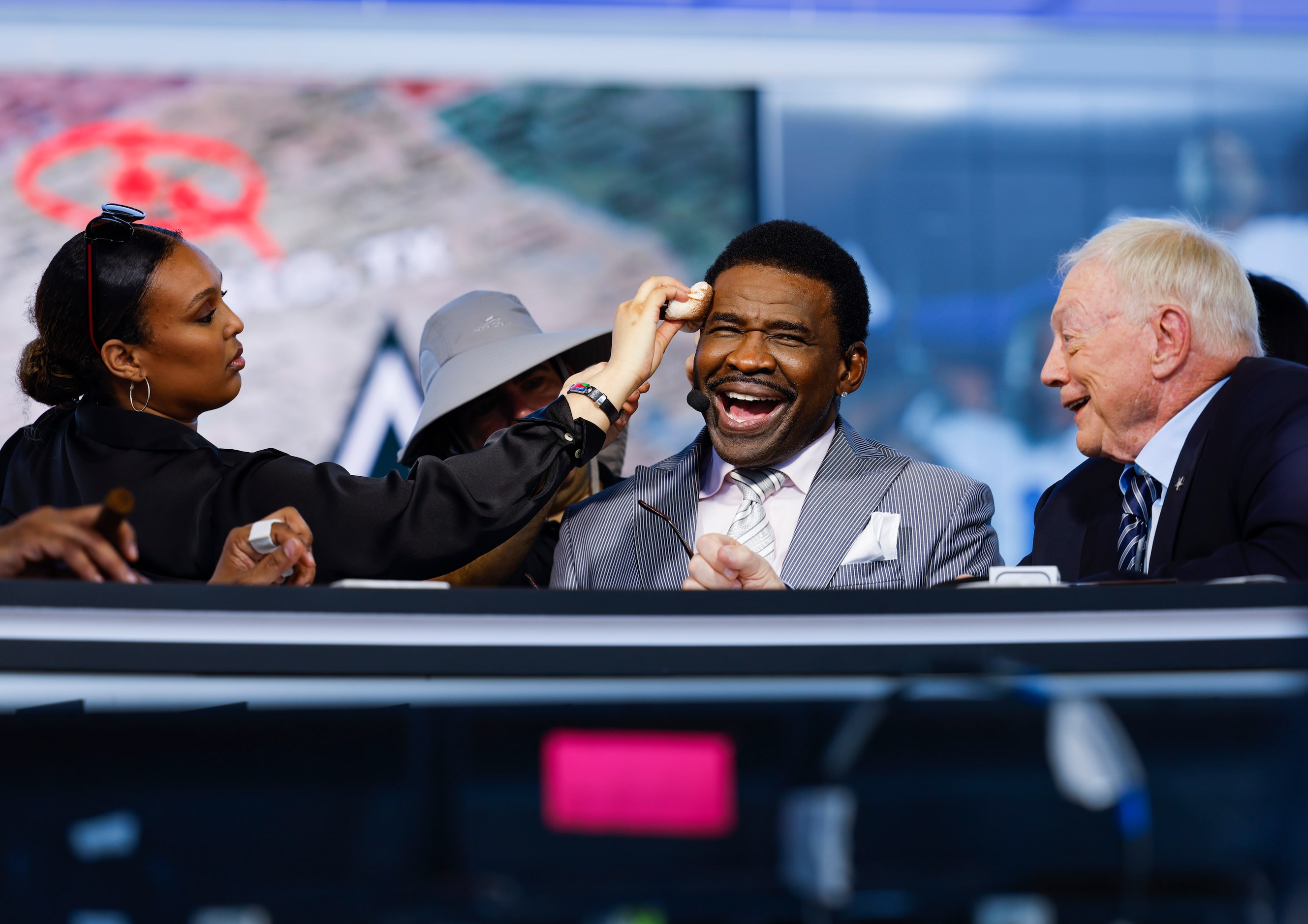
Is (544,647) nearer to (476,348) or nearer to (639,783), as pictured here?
(639,783)

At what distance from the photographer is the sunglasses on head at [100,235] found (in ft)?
7.02

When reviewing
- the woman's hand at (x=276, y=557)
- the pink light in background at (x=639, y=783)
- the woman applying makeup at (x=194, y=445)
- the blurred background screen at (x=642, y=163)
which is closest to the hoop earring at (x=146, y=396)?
the woman applying makeup at (x=194, y=445)

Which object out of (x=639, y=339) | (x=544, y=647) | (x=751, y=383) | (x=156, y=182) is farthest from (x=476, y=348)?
(x=156, y=182)

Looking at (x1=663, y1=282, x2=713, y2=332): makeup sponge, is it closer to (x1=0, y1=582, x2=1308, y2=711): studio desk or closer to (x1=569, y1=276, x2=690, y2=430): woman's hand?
(x1=569, y1=276, x2=690, y2=430): woman's hand

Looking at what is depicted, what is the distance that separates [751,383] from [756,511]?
25 centimetres

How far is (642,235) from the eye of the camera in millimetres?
7086

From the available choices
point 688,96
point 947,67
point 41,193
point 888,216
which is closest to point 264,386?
point 41,193

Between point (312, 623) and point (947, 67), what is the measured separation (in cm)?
702

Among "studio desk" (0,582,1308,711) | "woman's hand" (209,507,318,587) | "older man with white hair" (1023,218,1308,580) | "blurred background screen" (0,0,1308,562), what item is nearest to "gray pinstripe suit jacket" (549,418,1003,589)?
"older man with white hair" (1023,218,1308,580)

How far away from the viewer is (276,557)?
5.66ft

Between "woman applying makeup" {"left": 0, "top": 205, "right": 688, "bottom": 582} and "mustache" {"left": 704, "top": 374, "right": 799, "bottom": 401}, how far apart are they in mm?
132

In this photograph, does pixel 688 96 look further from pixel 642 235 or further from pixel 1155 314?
pixel 1155 314

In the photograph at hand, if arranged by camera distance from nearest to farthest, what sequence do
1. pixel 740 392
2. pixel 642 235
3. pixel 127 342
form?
1. pixel 127 342
2. pixel 740 392
3. pixel 642 235

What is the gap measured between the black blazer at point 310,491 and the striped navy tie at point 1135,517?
101 cm
